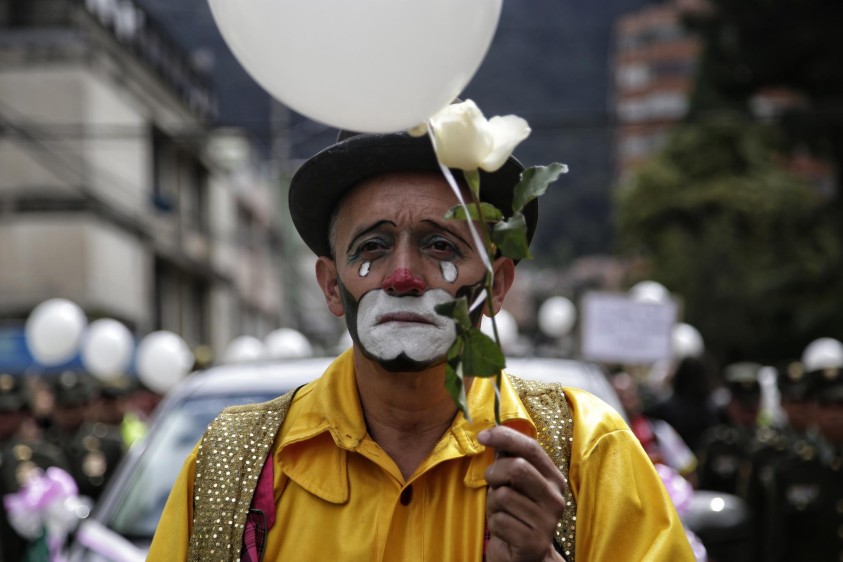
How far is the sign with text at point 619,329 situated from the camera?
13.8m

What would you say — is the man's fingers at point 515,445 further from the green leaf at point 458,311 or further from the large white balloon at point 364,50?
the large white balloon at point 364,50

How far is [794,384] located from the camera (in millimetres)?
9219

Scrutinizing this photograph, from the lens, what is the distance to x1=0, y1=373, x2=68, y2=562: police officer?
8.42 m

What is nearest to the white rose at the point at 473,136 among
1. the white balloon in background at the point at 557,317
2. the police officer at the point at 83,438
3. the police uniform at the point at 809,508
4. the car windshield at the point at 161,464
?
the car windshield at the point at 161,464

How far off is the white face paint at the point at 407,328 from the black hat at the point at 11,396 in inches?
270

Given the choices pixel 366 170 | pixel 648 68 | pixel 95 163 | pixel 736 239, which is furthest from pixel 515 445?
pixel 648 68

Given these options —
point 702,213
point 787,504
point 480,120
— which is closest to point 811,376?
point 787,504

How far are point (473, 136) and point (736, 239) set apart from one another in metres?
40.8

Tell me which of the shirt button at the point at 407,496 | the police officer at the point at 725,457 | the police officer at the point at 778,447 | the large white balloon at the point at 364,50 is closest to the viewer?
the large white balloon at the point at 364,50

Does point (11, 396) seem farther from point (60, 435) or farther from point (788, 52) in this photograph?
point (788, 52)

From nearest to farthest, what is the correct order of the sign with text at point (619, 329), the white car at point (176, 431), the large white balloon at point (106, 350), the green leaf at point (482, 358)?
the green leaf at point (482, 358) < the white car at point (176, 431) < the sign with text at point (619, 329) < the large white balloon at point (106, 350)

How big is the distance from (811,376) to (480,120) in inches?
250

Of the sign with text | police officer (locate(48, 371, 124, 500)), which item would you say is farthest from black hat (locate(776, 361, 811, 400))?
police officer (locate(48, 371, 124, 500))

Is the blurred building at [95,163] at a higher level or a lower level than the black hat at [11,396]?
higher
